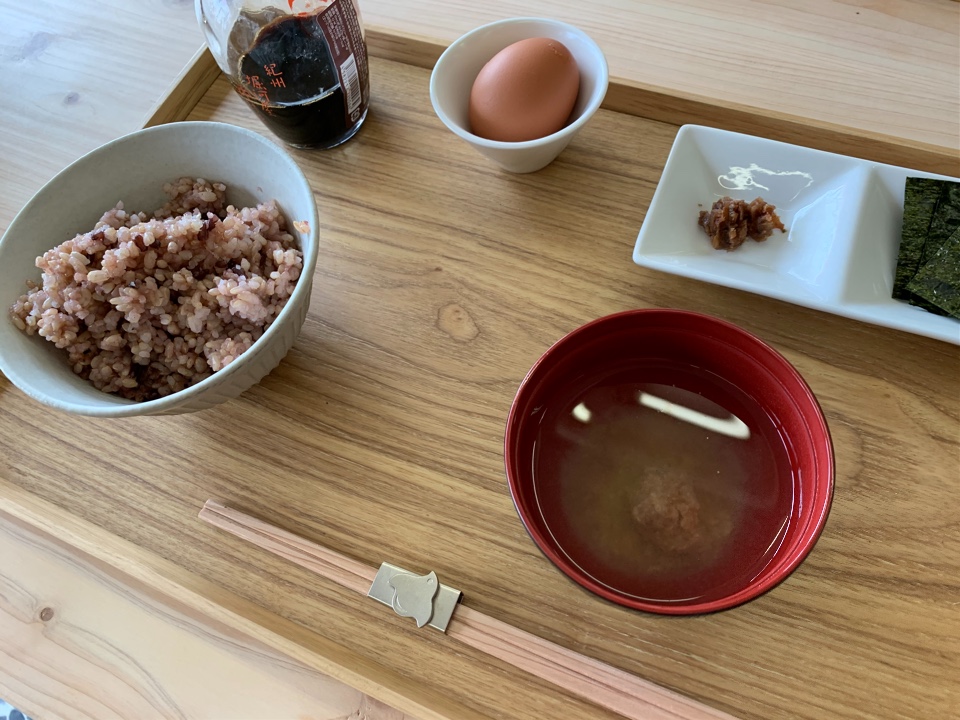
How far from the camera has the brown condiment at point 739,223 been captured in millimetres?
807

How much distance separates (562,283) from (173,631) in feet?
2.03

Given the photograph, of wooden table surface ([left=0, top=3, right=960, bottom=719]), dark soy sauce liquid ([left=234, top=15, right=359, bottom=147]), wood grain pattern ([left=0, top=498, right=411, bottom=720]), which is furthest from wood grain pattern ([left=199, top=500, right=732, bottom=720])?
dark soy sauce liquid ([left=234, top=15, right=359, bottom=147])

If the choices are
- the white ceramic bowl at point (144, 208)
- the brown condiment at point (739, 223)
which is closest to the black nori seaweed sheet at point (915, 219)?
the brown condiment at point (739, 223)

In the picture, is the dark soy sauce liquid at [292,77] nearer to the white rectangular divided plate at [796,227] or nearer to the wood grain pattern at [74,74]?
the wood grain pattern at [74,74]

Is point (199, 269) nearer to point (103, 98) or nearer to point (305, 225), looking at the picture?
point (305, 225)

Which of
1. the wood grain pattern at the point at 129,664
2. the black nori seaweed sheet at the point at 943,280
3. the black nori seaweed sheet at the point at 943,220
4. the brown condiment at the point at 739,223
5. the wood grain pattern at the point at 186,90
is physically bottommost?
the wood grain pattern at the point at 129,664

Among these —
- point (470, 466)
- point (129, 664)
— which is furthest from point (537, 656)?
point (129, 664)

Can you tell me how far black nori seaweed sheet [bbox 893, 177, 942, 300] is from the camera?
77cm

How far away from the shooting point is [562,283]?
821 mm

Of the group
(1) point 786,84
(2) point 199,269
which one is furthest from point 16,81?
(1) point 786,84

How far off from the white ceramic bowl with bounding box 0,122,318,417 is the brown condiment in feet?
1.60

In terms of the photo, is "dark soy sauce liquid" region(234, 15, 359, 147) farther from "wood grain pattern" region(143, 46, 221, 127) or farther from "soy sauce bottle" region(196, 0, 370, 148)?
"wood grain pattern" region(143, 46, 221, 127)

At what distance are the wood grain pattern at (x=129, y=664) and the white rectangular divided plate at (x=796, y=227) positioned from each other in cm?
64

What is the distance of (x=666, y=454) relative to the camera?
27.3 inches
